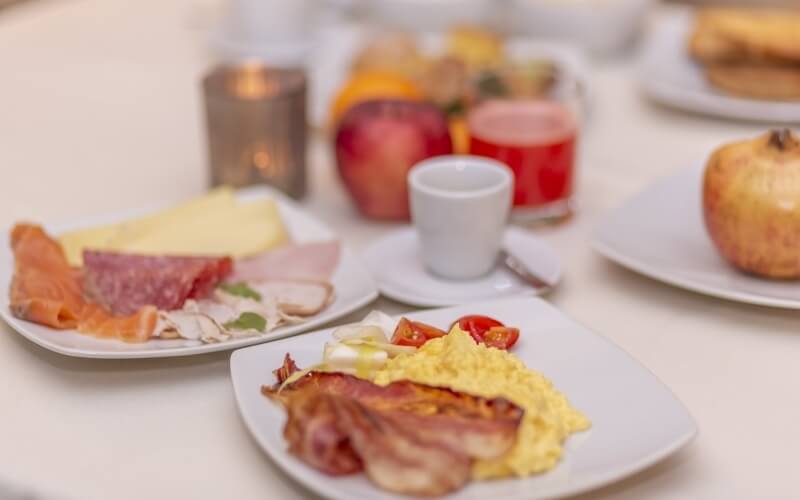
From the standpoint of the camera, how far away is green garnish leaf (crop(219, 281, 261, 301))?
1042mm

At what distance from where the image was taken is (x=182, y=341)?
961 millimetres

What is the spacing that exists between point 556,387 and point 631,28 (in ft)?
3.59

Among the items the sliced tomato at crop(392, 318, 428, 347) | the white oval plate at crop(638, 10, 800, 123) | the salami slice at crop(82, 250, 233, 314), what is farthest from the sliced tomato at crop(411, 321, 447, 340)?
the white oval plate at crop(638, 10, 800, 123)

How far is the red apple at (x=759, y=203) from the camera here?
1048 millimetres

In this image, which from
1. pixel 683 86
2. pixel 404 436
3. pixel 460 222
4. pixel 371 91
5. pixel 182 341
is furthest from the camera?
pixel 683 86

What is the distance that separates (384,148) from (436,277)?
21 cm

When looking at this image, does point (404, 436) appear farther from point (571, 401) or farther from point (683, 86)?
point (683, 86)

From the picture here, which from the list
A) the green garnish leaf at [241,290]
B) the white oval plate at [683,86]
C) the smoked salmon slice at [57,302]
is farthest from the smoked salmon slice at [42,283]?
the white oval plate at [683,86]

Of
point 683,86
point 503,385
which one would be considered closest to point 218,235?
point 503,385

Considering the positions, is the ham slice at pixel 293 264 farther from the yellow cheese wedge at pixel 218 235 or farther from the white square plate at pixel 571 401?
the white square plate at pixel 571 401

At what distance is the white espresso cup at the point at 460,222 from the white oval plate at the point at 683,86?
0.55 meters

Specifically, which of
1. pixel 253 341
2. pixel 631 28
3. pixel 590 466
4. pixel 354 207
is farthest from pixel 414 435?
pixel 631 28

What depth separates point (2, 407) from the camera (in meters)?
0.93

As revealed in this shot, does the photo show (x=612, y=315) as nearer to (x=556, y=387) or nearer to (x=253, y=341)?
(x=556, y=387)
